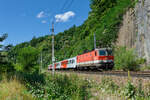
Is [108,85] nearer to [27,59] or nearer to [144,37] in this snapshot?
[144,37]

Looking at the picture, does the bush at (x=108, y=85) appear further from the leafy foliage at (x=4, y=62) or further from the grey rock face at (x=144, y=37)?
the grey rock face at (x=144, y=37)

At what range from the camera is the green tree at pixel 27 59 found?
3859 cm

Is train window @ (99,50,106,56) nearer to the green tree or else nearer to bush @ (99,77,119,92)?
bush @ (99,77,119,92)

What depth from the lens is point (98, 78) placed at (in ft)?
34.3

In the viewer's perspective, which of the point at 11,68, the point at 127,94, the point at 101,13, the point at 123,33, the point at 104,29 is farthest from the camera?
the point at 101,13

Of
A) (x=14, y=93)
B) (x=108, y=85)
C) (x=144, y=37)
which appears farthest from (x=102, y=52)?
(x=14, y=93)

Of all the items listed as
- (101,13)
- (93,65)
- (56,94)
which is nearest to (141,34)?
(93,65)

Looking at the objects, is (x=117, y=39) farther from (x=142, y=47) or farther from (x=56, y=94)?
(x=56, y=94)

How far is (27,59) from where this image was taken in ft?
130

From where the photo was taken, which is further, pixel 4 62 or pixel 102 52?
pixel 102 52

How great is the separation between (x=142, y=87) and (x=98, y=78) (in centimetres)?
397

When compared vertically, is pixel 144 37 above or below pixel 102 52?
above

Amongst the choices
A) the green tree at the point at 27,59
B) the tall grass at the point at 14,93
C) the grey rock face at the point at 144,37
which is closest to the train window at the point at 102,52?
the grey rock face at the point at 144,37

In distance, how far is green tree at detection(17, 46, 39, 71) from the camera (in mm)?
38594
